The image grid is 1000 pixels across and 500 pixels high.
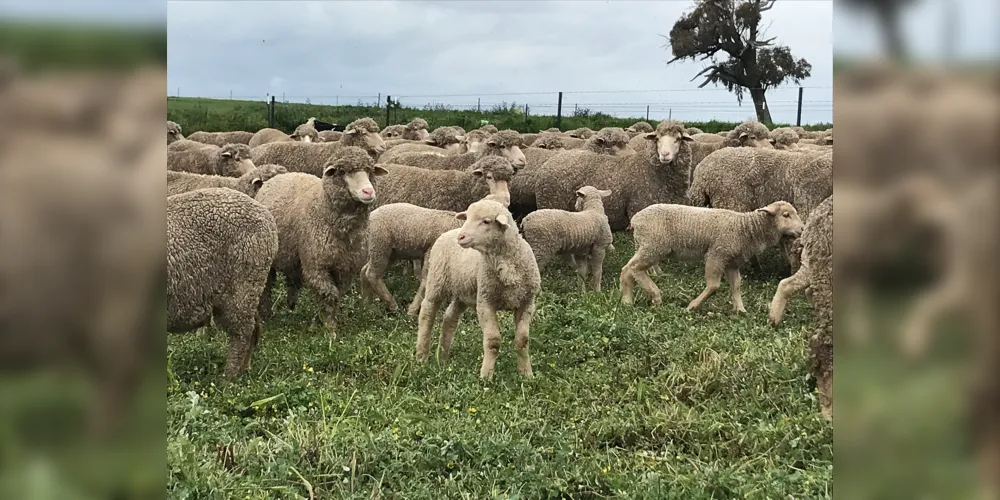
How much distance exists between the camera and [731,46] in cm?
2841

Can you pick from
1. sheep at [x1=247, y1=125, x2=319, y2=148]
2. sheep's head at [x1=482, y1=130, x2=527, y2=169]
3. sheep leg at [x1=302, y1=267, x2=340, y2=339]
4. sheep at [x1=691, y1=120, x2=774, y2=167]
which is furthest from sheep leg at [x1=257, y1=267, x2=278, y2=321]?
sheep at [x1=247, y1=125, x2=319, y2=148]

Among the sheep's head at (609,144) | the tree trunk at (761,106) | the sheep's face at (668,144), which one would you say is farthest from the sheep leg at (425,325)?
the tree trunk at (761,106)

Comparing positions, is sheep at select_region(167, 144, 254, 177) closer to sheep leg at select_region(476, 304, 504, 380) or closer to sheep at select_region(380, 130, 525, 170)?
sheep at select_region(380, 130, 525, 170)

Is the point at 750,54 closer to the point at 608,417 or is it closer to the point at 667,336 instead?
the point at 667,336

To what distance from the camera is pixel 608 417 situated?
4.07 metres

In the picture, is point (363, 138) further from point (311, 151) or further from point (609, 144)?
point (609, 144)

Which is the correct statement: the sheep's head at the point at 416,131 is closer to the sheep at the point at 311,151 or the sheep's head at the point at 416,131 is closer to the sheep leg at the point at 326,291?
the sheep at the point at 311,151

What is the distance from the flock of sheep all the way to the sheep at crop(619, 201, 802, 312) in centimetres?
1

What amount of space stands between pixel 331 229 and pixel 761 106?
21.1 m

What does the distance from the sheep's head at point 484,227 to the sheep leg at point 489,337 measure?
1.46 ft

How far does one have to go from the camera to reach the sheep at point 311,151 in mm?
10641

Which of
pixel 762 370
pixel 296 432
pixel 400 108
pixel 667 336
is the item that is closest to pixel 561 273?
pixel 667 336
